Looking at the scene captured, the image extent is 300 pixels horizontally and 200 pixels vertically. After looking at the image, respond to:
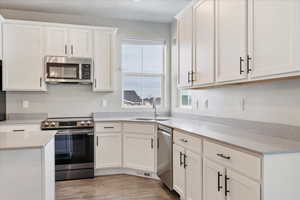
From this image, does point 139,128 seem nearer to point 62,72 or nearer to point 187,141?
point 187,141

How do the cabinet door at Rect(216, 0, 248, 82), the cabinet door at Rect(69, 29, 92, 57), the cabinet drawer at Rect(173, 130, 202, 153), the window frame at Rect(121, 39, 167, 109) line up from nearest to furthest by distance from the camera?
the cabinet door at Rect(216, 0, 248, 82) → the cabinet drawer at Rect(173, 130, 202, 153) → the cabinet door at Rect(69, 29, 92, 57) → the window frame at Rect(121, 39, 167, 109)

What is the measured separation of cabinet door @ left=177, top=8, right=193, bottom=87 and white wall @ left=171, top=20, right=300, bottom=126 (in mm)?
390

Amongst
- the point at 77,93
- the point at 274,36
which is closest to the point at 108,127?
the point at 77,93

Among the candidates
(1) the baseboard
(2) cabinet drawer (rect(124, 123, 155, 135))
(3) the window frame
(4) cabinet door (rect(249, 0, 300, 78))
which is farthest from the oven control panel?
(4) cabinet door (rect(249, 0, 300, 78))

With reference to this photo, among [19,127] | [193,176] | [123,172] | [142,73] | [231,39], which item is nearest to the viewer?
[231,39]

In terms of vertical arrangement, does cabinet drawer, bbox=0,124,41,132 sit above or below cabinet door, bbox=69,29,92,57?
below

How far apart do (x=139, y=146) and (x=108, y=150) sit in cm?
52

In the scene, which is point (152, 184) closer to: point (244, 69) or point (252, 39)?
point (244, 69)

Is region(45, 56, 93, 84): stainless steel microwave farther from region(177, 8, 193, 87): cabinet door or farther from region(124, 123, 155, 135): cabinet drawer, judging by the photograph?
region(177, 8, 193, 87): cabinet door

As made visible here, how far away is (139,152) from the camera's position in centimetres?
388

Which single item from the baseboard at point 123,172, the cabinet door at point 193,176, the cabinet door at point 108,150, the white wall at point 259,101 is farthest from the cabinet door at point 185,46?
the baseboard at point 123,172

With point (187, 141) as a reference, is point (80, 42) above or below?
above

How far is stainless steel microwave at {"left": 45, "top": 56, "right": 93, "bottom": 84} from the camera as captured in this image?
3.90 meters

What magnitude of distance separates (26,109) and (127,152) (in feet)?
6.08
